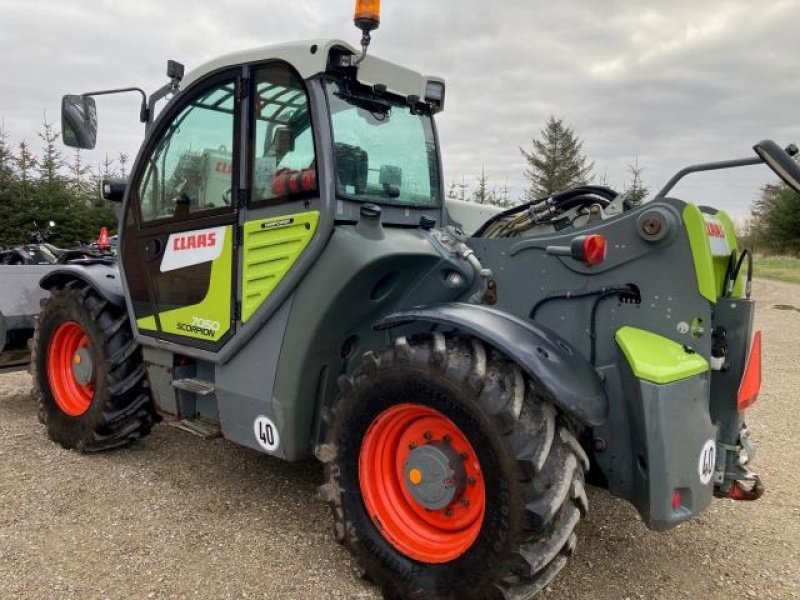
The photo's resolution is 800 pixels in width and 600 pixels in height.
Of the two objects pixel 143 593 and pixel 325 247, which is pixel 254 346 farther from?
pixel 143 593

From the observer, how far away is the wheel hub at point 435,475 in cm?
268

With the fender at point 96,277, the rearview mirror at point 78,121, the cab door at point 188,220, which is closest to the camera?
the cab door at point 188,220

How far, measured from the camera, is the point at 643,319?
2.70 meters

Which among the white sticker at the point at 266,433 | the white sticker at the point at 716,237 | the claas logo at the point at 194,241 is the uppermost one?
the white sticker at the point at 716,237

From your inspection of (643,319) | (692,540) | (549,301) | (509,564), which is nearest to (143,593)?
(509,564)

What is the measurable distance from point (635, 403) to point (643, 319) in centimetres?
38

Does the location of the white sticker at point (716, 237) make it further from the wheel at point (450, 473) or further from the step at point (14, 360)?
the step at point (14, 360)

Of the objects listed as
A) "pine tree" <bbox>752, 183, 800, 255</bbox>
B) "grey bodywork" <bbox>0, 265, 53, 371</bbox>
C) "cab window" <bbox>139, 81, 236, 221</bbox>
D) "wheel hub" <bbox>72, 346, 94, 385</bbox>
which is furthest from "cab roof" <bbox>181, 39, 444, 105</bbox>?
"pine tree" <bbox>752, 183, 800, 255</bbox>

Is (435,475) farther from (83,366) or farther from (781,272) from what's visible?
(781,272)

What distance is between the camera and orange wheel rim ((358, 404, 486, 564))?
2682 mm

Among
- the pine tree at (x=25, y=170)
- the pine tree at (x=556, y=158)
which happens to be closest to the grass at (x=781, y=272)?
the pine tree at (x=556, y=158)

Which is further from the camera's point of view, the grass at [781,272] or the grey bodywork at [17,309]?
the grass at [781,272]

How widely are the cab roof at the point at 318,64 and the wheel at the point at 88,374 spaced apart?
5.41ft

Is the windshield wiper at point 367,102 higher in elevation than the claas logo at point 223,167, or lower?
higher
